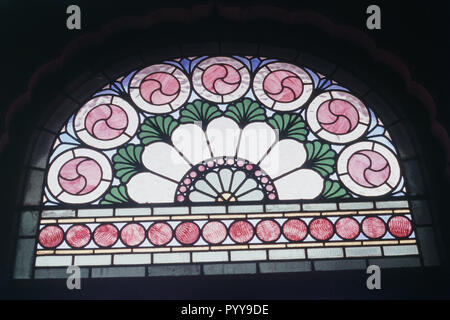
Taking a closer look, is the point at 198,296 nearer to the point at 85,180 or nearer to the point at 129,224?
the point at 129,224

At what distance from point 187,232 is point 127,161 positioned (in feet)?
2.43

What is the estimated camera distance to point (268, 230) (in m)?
5.13

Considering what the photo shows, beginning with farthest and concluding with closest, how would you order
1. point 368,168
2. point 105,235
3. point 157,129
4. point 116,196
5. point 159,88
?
point 159,88
point 157,129
point 368,168
point 116,196
point 105,235

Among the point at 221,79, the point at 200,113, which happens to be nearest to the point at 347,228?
the point at 200,113

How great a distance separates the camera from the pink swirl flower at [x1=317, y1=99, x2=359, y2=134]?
5.56 metres

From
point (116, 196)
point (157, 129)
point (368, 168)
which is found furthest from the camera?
→ point (157, 129)

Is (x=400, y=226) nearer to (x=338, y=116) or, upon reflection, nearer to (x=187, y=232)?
(x=338, y=116)

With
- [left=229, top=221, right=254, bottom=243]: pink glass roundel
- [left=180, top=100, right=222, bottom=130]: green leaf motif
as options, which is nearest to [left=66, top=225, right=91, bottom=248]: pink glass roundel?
[left=229, top=221, right=254, bottom=243]: pink glass roundel

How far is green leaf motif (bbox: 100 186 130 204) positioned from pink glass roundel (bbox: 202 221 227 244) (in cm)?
61

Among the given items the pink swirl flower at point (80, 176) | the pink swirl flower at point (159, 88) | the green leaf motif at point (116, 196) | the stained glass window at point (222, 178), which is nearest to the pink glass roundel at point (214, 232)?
the stained glass window at point (222, 178)

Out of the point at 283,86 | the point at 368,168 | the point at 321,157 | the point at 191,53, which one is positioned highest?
the point at 191,53

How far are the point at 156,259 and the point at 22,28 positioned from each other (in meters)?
2.10

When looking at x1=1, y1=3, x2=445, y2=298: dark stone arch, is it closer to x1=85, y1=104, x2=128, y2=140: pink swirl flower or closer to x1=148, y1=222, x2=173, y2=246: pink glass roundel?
x1=85, y1=104, x2=128, y2=140: pink swirl flower

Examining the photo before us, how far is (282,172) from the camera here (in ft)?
17.6
